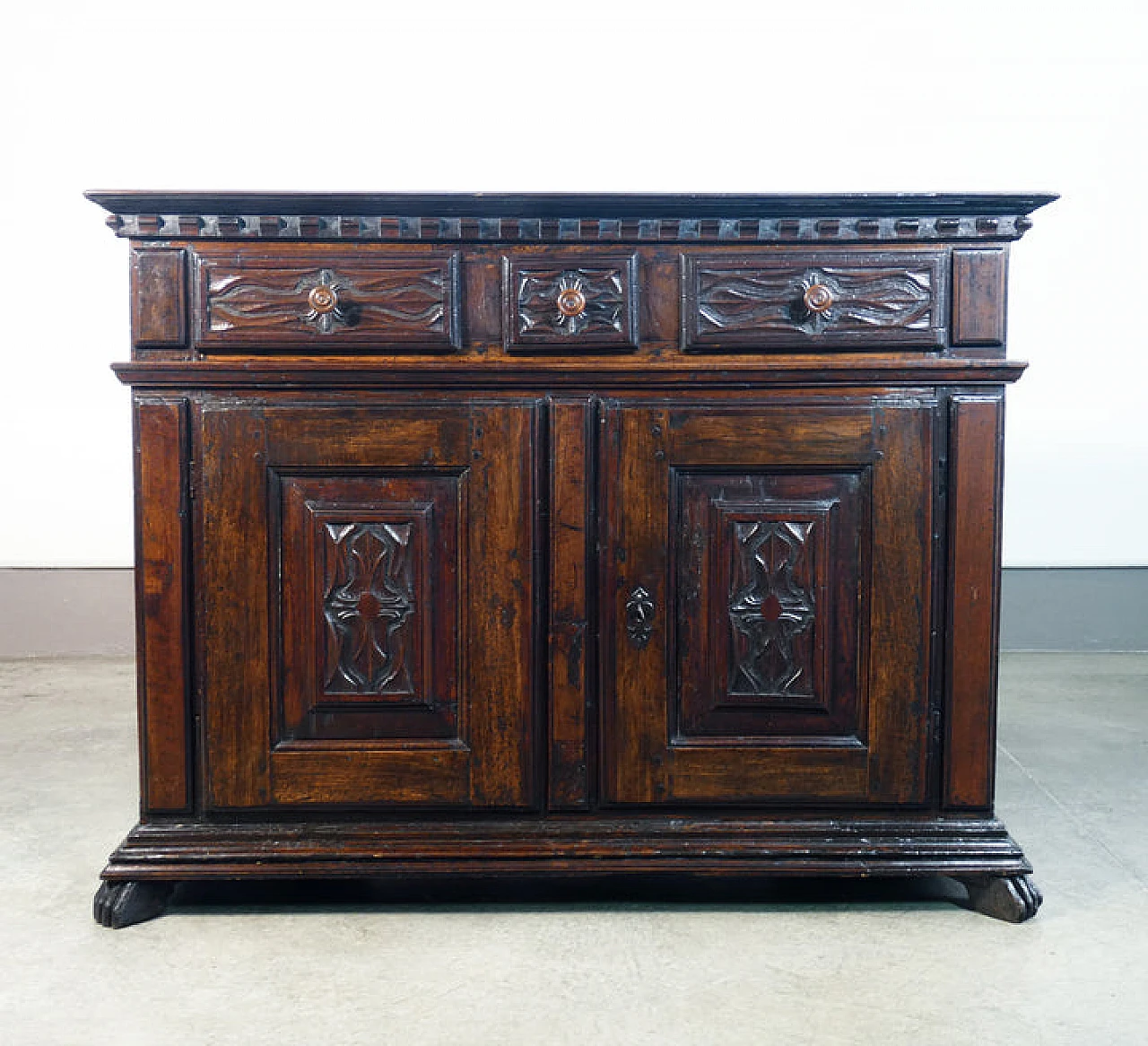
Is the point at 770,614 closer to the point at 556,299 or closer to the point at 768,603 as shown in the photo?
the point at 768,603

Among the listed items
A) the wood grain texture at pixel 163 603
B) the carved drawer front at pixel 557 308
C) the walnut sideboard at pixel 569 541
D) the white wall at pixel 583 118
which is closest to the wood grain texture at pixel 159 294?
the walnut sideboard at pixel 569 541

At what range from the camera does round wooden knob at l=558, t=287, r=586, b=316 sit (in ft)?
6.12

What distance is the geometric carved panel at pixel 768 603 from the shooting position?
1.90 metres

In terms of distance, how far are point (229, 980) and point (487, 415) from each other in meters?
0.97

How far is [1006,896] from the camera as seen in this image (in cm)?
188

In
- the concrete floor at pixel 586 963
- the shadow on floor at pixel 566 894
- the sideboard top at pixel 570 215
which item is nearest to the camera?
the concrete floor at pixel 586 963

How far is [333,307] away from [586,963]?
3.72 feet

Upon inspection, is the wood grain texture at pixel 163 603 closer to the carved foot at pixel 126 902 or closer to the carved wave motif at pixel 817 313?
the carved foot at pixel 126 902

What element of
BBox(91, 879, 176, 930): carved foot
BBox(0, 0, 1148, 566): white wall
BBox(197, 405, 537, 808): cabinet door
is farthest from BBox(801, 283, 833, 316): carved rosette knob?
BBox(0, 0, 1148, 566): white wall

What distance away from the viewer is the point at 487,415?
1.88 m

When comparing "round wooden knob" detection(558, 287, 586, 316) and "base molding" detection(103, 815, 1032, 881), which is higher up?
"round wooden knob" detection(558, 287, 586, 316)

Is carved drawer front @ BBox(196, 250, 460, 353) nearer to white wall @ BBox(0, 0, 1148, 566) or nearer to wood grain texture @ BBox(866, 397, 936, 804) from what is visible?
wood grain texture @ BBox(866, 397, 936, 804)

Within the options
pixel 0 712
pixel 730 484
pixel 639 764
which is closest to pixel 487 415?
pixel 730 484

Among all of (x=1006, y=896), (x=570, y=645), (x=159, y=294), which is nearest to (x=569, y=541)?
(x=570, y=645)
